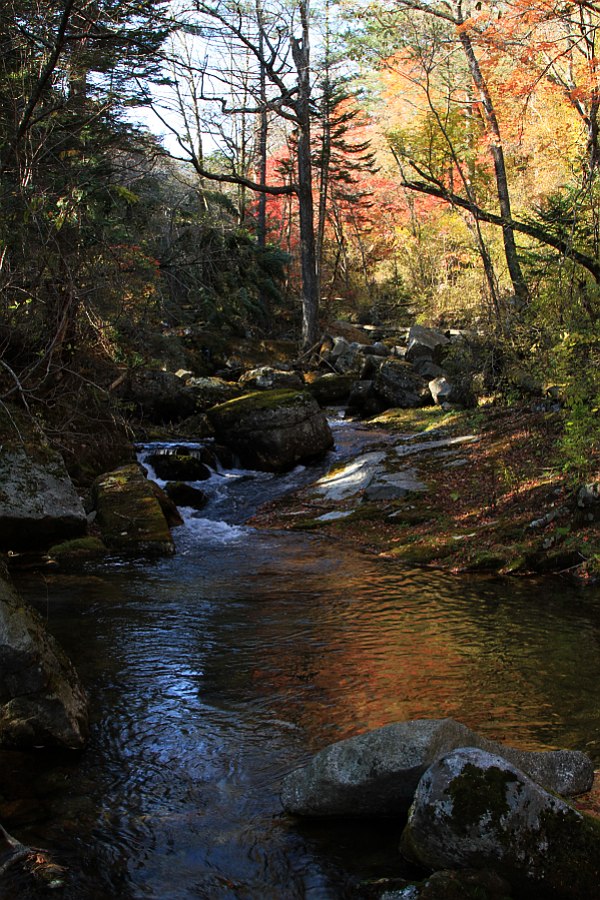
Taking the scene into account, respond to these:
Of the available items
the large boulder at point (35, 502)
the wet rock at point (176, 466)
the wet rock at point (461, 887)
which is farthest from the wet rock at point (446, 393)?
the wet rock at point (461, 887)

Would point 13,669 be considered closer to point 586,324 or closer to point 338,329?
point 586,324

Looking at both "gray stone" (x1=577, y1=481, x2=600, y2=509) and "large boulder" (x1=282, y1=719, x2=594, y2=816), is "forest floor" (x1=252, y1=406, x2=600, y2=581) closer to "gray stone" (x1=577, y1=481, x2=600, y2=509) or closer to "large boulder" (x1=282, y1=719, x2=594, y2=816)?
"gray stone" (x1=577, y1=481, x2=600, y2=509)

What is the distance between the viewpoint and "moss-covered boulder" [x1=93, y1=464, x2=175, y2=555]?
9.93 metres

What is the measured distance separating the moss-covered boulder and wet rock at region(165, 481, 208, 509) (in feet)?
3.34

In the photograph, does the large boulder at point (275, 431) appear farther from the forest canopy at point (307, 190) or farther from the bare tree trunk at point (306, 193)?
the bare tree trunk at point (306, 193)

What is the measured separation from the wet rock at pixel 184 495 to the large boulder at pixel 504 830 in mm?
9470

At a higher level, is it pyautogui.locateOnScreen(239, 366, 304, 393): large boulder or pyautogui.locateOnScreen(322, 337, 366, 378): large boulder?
pyautogui.locateOnScreen(322, 337, 366, 378): large boulder

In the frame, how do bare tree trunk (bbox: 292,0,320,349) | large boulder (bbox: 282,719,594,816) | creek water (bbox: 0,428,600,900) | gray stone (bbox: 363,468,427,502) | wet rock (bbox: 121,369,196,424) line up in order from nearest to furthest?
creek water (bbox: 0,428,600,900), large boulder (bbox: 282,719,594,816), gray stone (bbox: 363,468,427,502), wet rock (bbox: 121,369,196,424), bare tree trunk (bbox: 292,0,320,349)

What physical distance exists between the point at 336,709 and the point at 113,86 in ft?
23.0

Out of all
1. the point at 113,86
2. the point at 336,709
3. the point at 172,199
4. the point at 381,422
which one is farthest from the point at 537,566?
the point at 172,199

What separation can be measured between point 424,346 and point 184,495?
38.3 feet

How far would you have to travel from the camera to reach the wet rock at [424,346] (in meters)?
21.8

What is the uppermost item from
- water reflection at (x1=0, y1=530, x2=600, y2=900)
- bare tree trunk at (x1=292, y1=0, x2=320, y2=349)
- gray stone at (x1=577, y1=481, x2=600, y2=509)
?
bare tree trunk at (x1=292, y1=0, x2=320, y2=349)

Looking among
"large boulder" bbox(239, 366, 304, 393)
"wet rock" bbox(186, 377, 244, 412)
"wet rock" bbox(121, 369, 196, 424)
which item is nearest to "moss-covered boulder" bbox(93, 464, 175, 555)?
"wet rock" bbox(121, 369, 196, 424)
